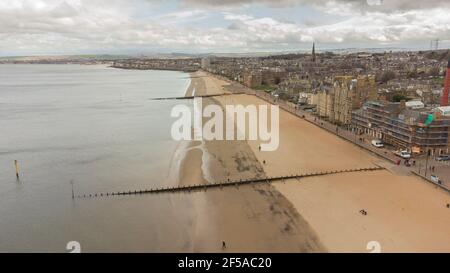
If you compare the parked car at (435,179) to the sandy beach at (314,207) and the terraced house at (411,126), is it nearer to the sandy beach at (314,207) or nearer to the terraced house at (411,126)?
the sandy beach at (314,207)

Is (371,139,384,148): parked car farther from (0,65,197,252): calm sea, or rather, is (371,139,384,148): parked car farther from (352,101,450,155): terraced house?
(0,65,197,252): calm sea

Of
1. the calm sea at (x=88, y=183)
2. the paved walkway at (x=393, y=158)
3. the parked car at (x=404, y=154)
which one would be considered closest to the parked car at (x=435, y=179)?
the paved walkway at (x=393, y=158)

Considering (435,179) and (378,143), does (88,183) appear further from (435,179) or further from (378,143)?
(378,143)

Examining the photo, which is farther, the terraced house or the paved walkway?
the terraced house

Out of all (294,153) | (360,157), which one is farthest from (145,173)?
(360,157)

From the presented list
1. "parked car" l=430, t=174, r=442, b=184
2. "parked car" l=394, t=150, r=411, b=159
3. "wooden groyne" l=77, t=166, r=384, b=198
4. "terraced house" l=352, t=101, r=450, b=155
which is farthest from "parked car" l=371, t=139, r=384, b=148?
"wooden groyne" l=77, t=166, r=384, b=198

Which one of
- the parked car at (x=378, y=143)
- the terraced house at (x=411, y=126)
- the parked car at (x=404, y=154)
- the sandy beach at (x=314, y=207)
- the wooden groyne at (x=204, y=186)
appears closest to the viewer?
the sandy beach at (x=314, y=207)

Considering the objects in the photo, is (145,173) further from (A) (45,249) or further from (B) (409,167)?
(B) (409,167)

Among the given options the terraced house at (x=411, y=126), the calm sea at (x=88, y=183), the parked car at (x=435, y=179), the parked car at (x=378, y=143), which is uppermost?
the terraced house at (x=411, y=126)
